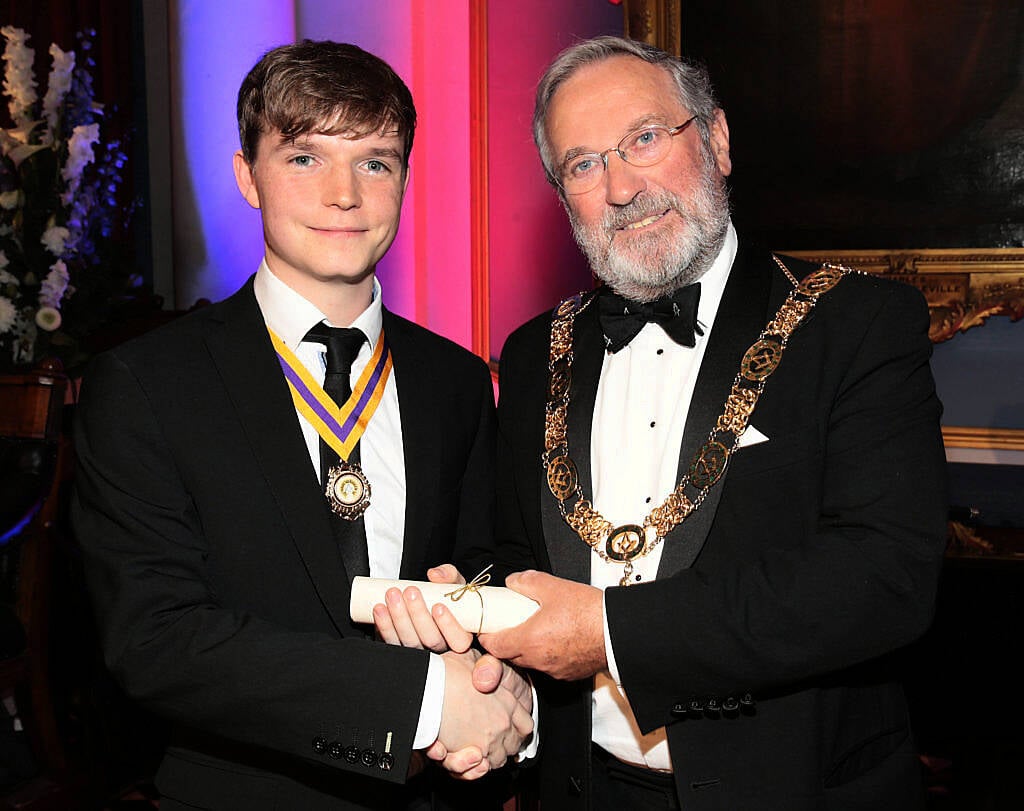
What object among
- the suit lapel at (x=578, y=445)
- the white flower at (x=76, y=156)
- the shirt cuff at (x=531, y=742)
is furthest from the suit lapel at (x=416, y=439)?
the white flower at (x=76, y=156)

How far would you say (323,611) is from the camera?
173 centimetres

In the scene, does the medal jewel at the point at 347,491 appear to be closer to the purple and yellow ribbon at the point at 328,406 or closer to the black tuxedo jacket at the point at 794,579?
the purple and yellow ribbon at the point at 328,406

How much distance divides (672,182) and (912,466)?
0.72 metres

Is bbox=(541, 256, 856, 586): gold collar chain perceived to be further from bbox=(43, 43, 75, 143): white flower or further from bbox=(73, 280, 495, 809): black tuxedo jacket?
bbox=(43, 43, 75, 143): white flower

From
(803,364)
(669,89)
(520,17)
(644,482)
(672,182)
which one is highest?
(520,17)

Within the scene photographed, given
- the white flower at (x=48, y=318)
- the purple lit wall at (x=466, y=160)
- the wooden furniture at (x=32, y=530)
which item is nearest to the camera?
the wooden furniture at (x=32, y=530)

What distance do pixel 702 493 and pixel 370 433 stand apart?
2.13 ft

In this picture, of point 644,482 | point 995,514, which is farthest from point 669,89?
point 995,514

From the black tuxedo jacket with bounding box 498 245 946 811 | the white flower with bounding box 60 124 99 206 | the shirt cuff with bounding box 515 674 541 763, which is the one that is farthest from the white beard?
the white flower with bounding box 60 124 99 206

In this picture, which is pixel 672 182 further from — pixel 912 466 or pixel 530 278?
pixel 530 278

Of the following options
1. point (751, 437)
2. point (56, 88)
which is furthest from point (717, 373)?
point (56, 88)

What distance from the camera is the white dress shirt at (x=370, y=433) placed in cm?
185

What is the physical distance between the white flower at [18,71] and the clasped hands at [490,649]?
2.98 m

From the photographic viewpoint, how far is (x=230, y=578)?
1.71 meters
